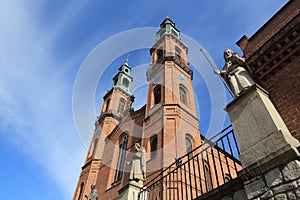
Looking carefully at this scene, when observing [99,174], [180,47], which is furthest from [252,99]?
[180,47]

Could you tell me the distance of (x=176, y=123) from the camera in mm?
14672

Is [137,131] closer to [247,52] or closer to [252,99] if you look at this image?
[247,52]

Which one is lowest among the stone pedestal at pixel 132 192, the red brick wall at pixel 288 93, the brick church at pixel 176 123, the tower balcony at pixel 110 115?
the stone pedestal at pixel 132 192

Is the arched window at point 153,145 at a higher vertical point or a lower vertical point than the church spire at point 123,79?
lower

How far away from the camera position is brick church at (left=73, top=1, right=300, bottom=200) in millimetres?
5309

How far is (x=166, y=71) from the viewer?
770 inches

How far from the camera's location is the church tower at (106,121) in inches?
824

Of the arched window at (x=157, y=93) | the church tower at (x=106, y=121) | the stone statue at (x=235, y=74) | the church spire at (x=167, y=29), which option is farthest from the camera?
the church spire at (x=167, y=29)

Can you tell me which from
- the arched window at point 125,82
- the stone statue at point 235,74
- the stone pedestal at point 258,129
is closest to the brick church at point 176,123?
the stone pedestal at point 258,129

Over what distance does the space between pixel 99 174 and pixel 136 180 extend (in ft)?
44.0

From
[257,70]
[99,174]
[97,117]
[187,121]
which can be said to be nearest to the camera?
[257,70]

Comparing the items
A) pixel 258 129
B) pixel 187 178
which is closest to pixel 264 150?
pixel 258 129

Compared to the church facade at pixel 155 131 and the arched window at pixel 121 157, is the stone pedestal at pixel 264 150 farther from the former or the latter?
the arched window at pixel 121 157

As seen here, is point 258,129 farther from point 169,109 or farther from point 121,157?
point 121,157
